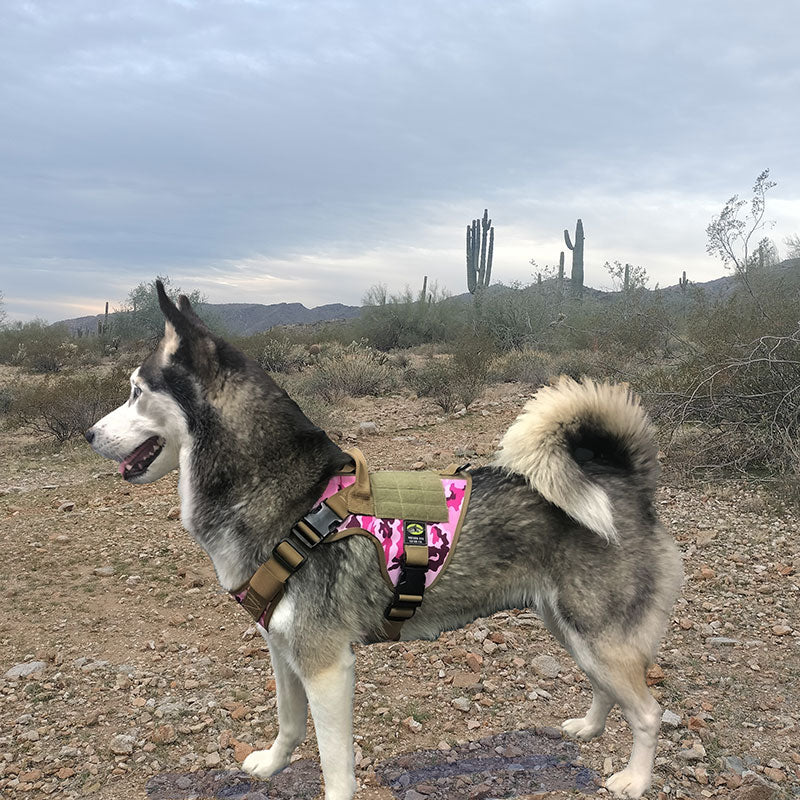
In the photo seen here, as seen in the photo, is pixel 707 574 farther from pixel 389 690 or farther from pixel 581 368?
pixel 581 368

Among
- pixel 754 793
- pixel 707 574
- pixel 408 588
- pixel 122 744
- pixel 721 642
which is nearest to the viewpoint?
pixel 408 588

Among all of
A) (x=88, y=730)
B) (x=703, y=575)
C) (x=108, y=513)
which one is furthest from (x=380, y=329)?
(x=88, y=730)

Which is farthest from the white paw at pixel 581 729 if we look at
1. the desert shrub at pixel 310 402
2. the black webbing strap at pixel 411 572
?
the desert shrub at pixel 310 402

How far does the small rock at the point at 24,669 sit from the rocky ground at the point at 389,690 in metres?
0.01

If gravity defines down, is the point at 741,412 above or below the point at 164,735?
above

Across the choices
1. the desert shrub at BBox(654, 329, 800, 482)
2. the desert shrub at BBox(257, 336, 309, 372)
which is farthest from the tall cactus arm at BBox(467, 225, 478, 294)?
the desert shrub at BBox(654, 329, 800, 482)

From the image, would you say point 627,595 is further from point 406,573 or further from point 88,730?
point 88,730

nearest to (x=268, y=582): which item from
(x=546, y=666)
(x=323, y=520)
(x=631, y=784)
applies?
(x=323, y=520)

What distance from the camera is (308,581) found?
2604 mm

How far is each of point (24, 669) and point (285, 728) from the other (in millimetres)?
2056

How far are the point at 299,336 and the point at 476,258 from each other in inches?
483

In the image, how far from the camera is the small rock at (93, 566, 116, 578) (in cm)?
557

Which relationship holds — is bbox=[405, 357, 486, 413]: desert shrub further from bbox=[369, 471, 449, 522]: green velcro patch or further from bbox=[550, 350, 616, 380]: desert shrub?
bbox=[369, 471, 449, 522]: green velcro patch

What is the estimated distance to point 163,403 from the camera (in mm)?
2641
